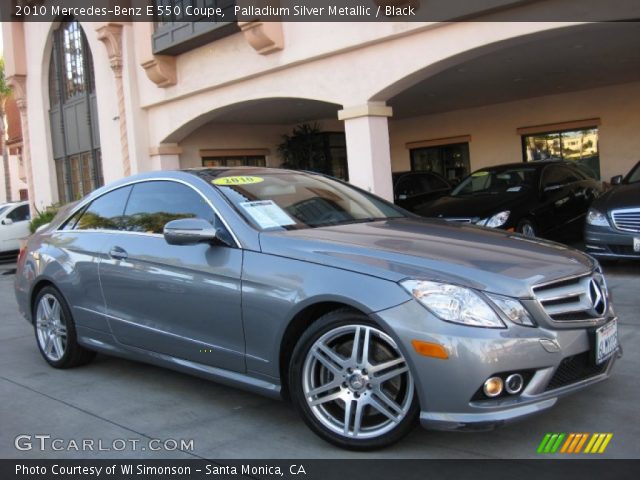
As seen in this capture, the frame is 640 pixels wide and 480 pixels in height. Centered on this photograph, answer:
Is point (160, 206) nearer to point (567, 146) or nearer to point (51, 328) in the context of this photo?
point (51, 328)

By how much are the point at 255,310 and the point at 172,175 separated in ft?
4.66

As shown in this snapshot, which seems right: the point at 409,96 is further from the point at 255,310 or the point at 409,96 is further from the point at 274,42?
the point at 255,310

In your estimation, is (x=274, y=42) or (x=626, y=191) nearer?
(x=626, y=191)

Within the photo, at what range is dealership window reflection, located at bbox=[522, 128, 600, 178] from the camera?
1609 centimetres

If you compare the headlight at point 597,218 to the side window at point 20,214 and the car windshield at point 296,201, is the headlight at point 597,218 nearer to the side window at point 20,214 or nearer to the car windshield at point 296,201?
the car windshield at point 296,201

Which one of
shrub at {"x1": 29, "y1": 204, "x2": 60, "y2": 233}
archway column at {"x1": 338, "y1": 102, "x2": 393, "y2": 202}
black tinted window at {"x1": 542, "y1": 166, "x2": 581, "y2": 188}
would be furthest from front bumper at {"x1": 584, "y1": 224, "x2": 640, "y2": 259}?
shrub at {"x1": 29, "y1": 204, "x2": 60, "y2": 233}

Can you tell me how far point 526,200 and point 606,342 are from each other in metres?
6.52

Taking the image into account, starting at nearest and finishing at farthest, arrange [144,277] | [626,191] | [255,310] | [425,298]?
[425,298] → [255,310] → [144,277] → [626,191]

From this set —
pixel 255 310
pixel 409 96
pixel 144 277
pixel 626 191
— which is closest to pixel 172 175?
pixel 144 277

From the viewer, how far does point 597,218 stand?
7.95 metres

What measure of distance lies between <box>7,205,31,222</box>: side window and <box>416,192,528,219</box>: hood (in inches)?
524

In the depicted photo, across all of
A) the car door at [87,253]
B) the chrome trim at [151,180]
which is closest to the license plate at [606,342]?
the chrome trim at [151,180]

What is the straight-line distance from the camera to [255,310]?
377 cm

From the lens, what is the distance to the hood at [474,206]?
9.33 m
